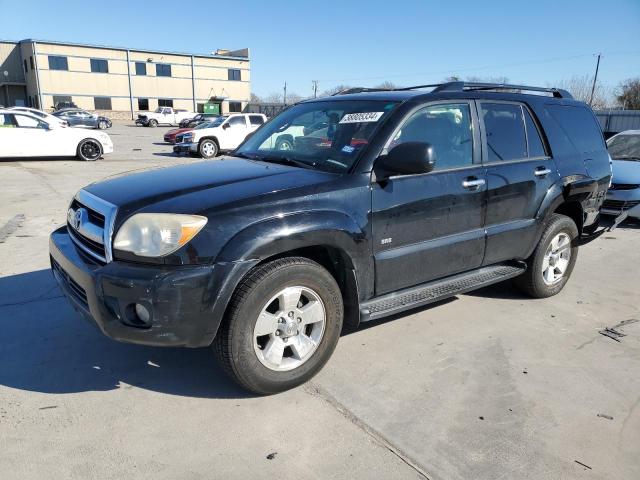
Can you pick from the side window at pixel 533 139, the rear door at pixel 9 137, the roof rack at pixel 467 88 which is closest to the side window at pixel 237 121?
the rear door at pixel 9 137

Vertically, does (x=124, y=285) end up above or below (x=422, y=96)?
below

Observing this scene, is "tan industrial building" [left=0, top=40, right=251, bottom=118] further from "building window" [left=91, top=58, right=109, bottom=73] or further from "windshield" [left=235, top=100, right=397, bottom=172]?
"windshield" [left=235, top=100, right=397, bottom=172]

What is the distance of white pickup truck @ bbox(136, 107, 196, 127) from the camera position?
1860 inches

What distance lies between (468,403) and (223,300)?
163 cm

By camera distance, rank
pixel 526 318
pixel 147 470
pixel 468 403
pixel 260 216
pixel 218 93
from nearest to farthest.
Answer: pixel 147 470 → pixel 260 216 → pixel 468 403 → pixel 526 318 → pixel 218 93

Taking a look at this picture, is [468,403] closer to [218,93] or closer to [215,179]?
[215,179]

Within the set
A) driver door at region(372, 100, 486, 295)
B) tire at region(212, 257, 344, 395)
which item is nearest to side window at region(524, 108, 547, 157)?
driver door at region(372, 100, 486, 295)

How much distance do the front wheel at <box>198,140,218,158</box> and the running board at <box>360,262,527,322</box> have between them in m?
14.9

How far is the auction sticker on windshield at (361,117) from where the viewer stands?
3592 millimetres

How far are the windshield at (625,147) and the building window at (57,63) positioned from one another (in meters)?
60.0

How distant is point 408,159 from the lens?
3.17 metres

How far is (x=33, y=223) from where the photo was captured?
7312 mm

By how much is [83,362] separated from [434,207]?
2.69 meters

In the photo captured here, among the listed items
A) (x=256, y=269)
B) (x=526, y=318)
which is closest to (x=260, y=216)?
(x=256, y=269)
